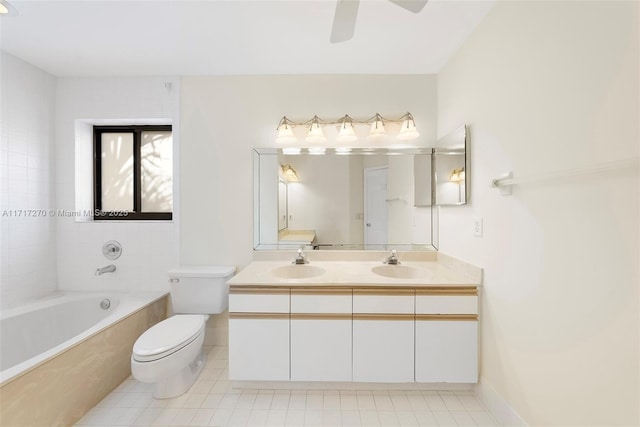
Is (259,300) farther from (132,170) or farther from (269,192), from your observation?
(132,170)

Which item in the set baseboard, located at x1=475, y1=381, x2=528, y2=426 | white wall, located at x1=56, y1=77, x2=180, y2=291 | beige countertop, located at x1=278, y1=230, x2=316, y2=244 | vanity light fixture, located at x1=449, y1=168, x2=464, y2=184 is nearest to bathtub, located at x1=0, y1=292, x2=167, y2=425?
white wall, located at x1=56, y1=77, x2=180, y2=291

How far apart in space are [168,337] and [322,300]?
3.25ft

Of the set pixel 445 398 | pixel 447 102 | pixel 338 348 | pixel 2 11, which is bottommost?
pixel 445 398

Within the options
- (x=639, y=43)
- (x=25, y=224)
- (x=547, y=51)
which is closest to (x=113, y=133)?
(x=25, y=224)

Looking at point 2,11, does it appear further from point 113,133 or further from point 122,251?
point 122,251

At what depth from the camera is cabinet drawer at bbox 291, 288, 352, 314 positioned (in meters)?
1.68

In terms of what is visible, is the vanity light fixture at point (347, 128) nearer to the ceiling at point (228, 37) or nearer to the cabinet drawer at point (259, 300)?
the ceiling at point (228, 37)

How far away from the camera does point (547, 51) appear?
1.17 m

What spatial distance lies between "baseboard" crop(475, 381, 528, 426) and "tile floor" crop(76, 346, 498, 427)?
4 cm

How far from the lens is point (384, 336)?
1.67 metres

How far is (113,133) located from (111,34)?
1.05m

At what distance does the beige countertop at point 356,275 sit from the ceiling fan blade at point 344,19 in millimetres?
1479

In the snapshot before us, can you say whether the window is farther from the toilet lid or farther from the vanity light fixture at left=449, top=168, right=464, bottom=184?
the vanity light fixture at left=449, top=168, right=464, bottom=184

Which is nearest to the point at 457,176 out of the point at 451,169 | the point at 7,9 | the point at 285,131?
the point at 451,169
